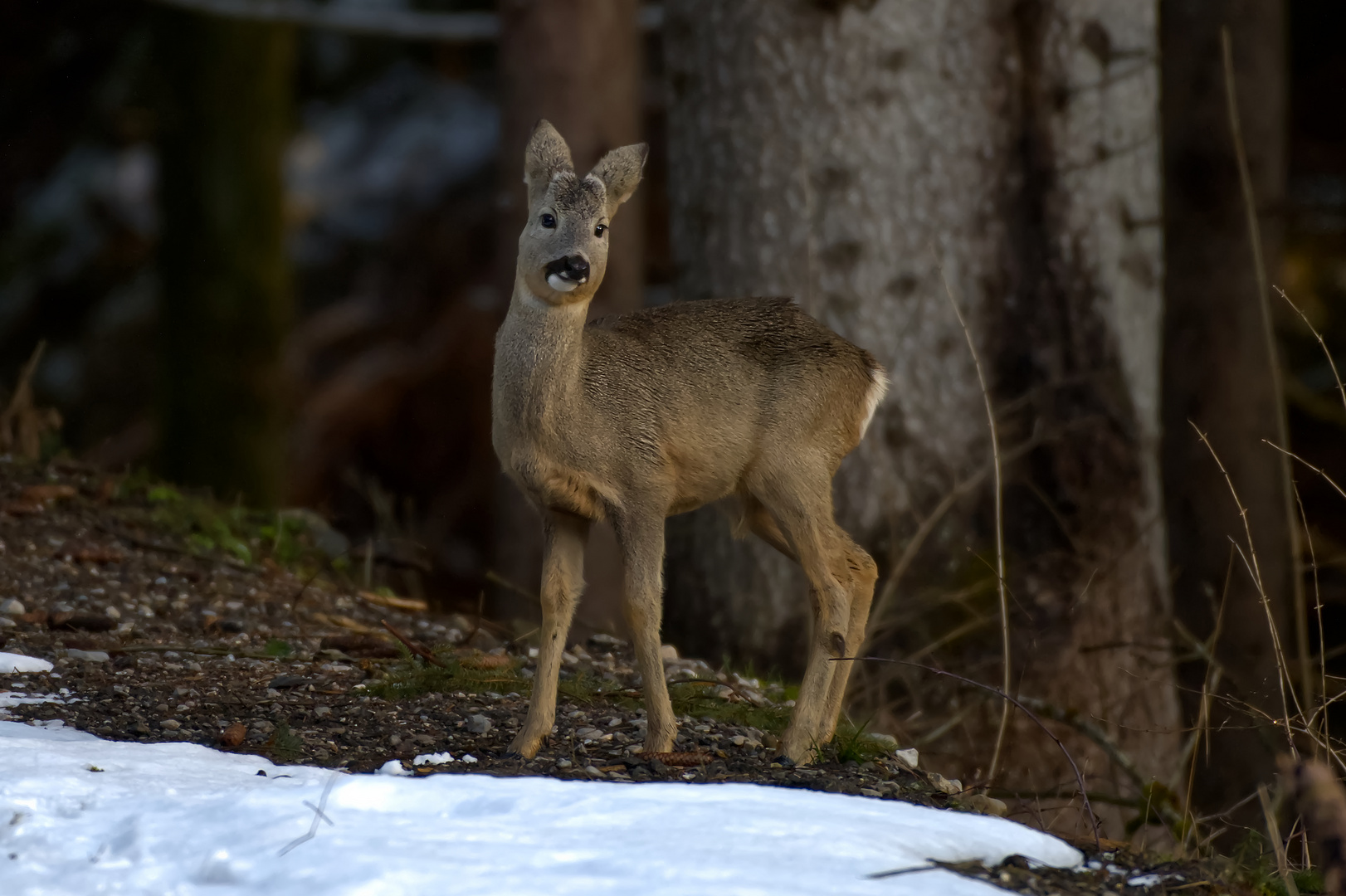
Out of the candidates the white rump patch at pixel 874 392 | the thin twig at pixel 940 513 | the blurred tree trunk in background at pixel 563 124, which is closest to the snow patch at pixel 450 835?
the white rump patch at pixel 874 392

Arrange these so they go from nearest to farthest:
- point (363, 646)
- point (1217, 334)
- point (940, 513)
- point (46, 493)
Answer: point (363, 646) < point (940, 513) < point (46, 493) < point (1217, 334)

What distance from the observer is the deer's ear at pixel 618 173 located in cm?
436

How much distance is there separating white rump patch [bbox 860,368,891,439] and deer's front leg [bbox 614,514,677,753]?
0.90 m

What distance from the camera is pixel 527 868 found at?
3.22m

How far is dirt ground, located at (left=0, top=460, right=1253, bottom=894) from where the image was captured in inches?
163

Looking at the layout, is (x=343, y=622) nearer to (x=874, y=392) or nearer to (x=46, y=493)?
(x=46, y=493)

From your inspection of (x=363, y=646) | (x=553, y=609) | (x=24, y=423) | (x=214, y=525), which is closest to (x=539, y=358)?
(x=553, y=609)

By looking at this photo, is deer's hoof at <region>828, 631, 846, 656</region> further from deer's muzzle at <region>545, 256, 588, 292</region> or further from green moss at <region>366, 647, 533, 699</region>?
deer's muzzle at <region>545, 256, 588, 292</region>

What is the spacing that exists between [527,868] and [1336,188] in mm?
11112

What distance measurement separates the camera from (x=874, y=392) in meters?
4.89

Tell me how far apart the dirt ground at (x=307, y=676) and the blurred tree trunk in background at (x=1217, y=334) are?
3648 mm

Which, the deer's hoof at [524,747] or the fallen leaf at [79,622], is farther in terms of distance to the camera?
the fallen leaf at [79,622]

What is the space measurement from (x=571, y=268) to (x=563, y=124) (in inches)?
167

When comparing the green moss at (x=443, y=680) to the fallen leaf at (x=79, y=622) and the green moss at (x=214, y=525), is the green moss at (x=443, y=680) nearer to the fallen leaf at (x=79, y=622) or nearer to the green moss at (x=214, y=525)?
the fallen leaf at (x=79, y=622)
